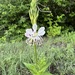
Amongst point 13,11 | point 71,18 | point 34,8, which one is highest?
point 34,8

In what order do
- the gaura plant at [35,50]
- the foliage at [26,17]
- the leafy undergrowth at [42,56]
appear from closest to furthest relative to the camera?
the gaura plant at [35,50]
the leafy undergrowth at [42,56]
the foliage at [26,17]

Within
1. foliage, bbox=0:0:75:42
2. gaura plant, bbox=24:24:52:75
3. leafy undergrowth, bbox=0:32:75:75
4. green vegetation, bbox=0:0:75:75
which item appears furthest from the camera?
foliage, bbox=0:0:75:42

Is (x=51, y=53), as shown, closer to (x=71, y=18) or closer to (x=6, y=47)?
(x=6, y=47)

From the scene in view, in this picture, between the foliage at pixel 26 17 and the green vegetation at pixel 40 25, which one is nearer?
the green vegetation at pixel 40 25

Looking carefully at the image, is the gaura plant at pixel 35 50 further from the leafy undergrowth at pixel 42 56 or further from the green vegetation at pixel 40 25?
the green vegetation at pixel 40 25

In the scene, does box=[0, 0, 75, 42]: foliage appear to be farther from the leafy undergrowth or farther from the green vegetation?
the leafy undergrowth

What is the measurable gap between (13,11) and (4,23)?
0.40m

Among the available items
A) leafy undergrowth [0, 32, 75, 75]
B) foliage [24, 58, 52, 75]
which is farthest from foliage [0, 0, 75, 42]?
foliage [24, 58, 52, 75]

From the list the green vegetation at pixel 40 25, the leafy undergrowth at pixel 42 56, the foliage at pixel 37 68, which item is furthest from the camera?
the green vegetation at pixel 40 25

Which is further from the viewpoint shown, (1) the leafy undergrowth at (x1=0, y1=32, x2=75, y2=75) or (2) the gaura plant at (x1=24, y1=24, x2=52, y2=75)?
(1) the leafy undergrowth at (x1=0, y1=32, x2=75, y2=75)

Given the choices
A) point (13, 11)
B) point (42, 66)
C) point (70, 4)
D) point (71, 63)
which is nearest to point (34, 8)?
point (42, 66)

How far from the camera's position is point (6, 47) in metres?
4.06

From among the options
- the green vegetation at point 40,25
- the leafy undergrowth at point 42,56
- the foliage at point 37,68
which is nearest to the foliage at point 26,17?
the green vegetation at point 40,25

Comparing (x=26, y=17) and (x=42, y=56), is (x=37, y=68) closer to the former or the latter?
(x=42, y=56)
